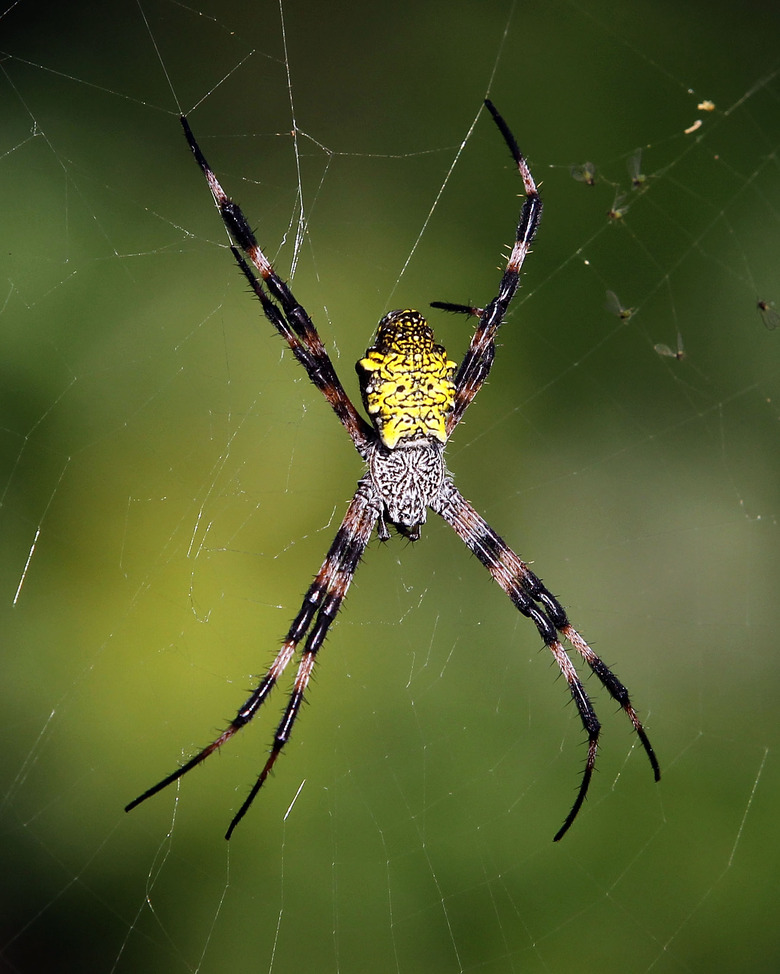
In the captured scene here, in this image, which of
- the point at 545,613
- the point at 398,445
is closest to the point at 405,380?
the point at 398,445

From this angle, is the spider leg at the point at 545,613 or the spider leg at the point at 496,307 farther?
the spider leg at the point at 545,613

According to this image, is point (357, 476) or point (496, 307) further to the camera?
point (357, 476)

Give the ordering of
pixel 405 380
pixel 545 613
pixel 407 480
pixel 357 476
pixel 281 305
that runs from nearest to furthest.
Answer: pixel 281 305 < pixel 405 380 < pixel 407 480 < pixel 545 613 < pixel 357 476

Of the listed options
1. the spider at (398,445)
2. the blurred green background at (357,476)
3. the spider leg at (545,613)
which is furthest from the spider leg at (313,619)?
the blurred green background at (357,476)

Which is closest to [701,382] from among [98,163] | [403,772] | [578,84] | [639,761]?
[578,84]

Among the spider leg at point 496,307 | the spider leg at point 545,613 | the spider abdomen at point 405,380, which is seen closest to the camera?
the spider abdomen at point 405,380

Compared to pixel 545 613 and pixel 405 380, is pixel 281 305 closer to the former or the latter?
pixel 405 380

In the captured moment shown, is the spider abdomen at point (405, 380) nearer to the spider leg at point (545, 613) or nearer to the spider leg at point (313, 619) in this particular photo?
the spider leg at point (313, 619)

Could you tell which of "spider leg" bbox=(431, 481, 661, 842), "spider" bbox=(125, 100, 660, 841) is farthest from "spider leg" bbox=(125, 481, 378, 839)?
"spider leg" bbox=(431, 481, 661, 842)
